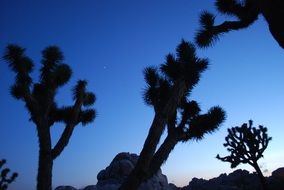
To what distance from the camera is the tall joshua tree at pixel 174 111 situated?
7746mm

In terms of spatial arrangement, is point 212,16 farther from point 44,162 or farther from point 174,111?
point 44,162

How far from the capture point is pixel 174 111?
28.2ft

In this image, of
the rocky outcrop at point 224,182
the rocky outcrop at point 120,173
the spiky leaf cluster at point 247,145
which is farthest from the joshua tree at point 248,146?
the rocky outcrop at point 224,182

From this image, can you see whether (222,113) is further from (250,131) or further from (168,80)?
(250,131)

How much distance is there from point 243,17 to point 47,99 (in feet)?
23.9

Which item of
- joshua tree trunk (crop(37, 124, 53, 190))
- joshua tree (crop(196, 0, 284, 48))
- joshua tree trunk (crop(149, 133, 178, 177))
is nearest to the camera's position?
joshua tree (crop(196, 0, 284, 48))

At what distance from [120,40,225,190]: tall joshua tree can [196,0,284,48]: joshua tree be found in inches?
47.2

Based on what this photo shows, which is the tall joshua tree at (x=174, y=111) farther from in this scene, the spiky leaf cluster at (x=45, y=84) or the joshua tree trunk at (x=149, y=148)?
the spiky leaf cluster at (x=45, y=84)

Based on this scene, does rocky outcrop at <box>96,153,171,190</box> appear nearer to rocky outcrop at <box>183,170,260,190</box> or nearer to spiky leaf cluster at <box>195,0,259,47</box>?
rocky outcrop at <box>183,170,260,190</box>

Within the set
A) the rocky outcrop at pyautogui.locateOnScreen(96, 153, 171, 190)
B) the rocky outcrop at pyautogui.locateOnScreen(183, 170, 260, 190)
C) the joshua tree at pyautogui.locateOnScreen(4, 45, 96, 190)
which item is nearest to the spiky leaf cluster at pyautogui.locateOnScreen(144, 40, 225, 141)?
the joshua tree at pyautogui.locateOnScreen(4, 45, 96, 190)

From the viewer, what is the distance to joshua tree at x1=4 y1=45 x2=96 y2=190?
36.3 ft

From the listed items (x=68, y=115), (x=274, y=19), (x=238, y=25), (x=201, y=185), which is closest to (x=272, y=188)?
(x=201, y=185)

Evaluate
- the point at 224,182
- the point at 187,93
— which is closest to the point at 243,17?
the point at 187,93

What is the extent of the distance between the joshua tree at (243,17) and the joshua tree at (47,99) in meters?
5.44
